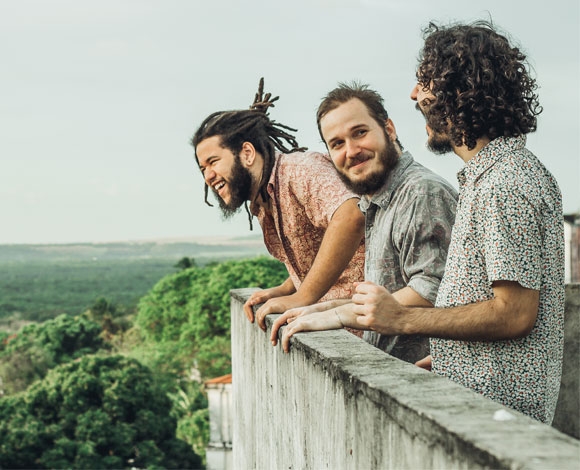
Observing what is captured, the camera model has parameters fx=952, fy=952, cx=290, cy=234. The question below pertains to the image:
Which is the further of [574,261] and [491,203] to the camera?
[574,261]

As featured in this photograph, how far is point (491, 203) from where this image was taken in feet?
7.98

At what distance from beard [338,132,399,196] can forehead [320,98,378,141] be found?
0.12 meters

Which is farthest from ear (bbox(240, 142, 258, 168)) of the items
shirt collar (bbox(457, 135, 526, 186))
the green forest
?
the green forest

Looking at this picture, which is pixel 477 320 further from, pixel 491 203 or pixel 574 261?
pixel 574 261

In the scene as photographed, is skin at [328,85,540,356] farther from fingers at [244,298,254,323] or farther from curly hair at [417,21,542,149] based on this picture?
fingers at [244,298,254,323]

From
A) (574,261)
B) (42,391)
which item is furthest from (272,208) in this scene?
(42,391)

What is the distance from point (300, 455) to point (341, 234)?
3.14ft

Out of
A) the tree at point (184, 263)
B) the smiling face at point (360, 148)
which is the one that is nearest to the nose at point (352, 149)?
the smiling face at point (360, 148)

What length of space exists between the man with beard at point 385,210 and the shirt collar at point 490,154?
27.2 inches

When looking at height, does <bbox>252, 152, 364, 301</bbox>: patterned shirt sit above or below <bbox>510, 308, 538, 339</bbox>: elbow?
above

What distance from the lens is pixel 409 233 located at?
3371 mm

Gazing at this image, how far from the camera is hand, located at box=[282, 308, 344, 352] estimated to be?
3475 mm

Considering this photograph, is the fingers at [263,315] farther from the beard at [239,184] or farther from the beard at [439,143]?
the beard at [439,143]

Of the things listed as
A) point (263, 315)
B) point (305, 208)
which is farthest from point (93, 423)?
point (305, 208)
